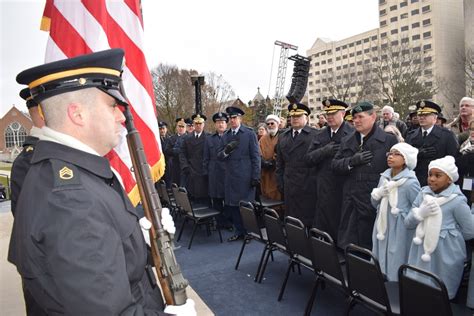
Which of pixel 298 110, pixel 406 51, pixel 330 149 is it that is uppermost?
pixel 406 51

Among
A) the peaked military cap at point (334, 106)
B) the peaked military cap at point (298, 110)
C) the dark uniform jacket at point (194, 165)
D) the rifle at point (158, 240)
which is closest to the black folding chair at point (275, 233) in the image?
the peaked military cap at point (334, 106)

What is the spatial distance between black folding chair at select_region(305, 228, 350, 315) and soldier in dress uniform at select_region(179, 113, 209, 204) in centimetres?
431

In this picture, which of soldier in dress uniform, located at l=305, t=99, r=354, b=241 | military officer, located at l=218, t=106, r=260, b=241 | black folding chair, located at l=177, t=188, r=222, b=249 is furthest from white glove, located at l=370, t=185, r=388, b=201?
black folding chair, located at l=177, t=188, r=222, b=249

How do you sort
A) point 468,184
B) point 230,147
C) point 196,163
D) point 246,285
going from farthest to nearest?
point 196,163, point 230,147, point 246,285, point 468,184

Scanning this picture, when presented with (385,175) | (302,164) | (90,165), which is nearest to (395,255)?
(385,175)

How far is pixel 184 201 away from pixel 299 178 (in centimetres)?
198

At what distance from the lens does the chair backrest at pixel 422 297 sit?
2.13 metres

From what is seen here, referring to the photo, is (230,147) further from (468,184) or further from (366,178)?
(468,184)

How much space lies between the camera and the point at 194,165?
766 centimetres

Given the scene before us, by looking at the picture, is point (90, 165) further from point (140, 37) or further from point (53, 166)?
point (140, 37)

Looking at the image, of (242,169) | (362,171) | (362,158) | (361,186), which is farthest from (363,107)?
(242,169)

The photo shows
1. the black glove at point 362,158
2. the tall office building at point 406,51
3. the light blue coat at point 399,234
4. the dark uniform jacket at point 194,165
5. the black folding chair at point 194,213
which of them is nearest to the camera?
the light blue coat at point 399,234

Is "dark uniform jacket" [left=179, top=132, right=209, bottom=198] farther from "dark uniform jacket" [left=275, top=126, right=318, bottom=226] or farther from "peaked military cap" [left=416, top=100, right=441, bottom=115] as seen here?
"peaked military cap" [left=416, top=100, right=441, bottom=115]

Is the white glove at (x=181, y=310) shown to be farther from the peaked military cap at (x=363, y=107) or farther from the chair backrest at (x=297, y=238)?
the peaked military cap at (x=363, y=107)
